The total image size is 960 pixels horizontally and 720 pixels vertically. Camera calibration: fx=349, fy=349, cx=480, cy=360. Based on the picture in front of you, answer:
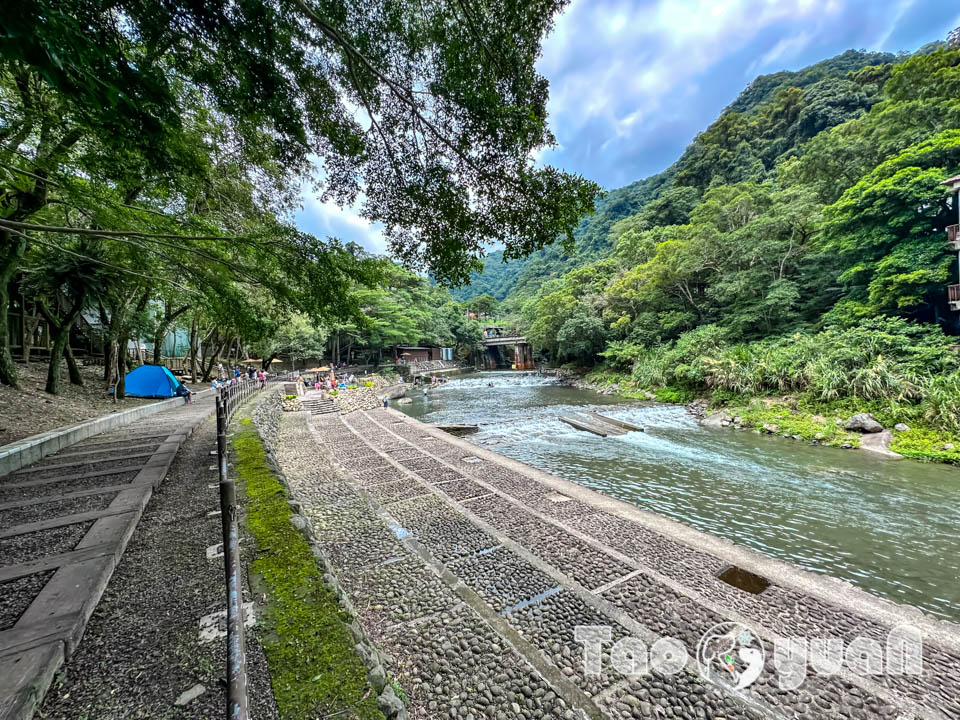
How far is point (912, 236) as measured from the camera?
38.5ft

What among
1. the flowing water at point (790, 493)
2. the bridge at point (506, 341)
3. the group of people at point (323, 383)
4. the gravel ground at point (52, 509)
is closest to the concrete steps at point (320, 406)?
the group of people at point (323, 383)

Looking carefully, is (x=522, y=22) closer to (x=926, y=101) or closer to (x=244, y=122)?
(x=244, y=122)

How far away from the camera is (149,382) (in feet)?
41.4

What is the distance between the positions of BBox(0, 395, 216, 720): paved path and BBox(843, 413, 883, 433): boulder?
13518mm

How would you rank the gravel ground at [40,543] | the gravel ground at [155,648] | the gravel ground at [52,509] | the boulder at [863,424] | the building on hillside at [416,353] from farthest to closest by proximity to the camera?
the building on hillside at [416,353]
the boulder at [863,424]
the gravel ground at [52,509]
the gravel ground at [40,543]
the gravel ground at [155,648]

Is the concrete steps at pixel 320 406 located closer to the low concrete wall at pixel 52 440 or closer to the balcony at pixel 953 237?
the low concrete wall at pixel 52 440

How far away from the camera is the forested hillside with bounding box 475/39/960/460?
1009 cm

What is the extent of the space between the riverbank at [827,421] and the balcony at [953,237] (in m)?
6.31

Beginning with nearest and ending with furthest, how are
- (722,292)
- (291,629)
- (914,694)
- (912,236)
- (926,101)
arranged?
(291,629) < (914,694) < (912,236) < (926,101) < (722,292)

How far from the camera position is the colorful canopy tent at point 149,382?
491 inches

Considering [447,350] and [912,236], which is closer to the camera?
[912,236]

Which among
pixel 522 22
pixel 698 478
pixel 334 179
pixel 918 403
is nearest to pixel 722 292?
pixel 918 403

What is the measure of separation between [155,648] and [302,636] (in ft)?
2.41

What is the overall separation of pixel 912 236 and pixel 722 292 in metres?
5.90
